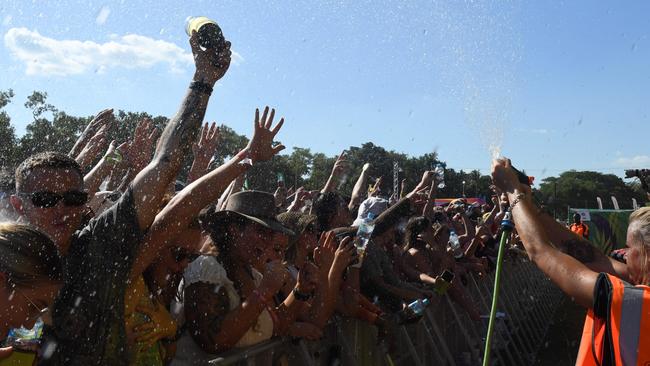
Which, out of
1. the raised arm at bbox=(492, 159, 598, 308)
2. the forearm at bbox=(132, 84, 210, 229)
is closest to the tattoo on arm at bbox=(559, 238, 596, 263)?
the raised arm at bbox=(492, 159, 598, 308)

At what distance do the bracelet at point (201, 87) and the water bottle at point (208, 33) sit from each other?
20cm

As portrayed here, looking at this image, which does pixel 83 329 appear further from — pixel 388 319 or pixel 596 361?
pixel 388 319

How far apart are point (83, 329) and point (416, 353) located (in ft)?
12.0

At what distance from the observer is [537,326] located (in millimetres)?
11156

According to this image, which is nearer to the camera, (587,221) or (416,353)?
(416,353)

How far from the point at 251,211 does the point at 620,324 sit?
7.13 ft

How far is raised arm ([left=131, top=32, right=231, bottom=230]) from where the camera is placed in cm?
245

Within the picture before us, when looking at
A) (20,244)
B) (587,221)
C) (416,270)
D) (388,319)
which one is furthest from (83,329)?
(587,221)

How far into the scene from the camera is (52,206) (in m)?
2.59

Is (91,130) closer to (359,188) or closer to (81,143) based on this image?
(81,143)

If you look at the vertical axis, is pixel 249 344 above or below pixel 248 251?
below

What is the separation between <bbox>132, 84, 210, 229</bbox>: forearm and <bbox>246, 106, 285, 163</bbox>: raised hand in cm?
40

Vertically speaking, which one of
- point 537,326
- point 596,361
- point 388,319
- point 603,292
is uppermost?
point 603,292

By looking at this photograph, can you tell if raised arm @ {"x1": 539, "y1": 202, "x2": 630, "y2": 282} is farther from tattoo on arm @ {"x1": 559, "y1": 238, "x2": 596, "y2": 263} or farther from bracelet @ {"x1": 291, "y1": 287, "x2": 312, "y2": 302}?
bracelet @ {"x1": 291, "y1": 287, "x2": 312, "y2": 302}
